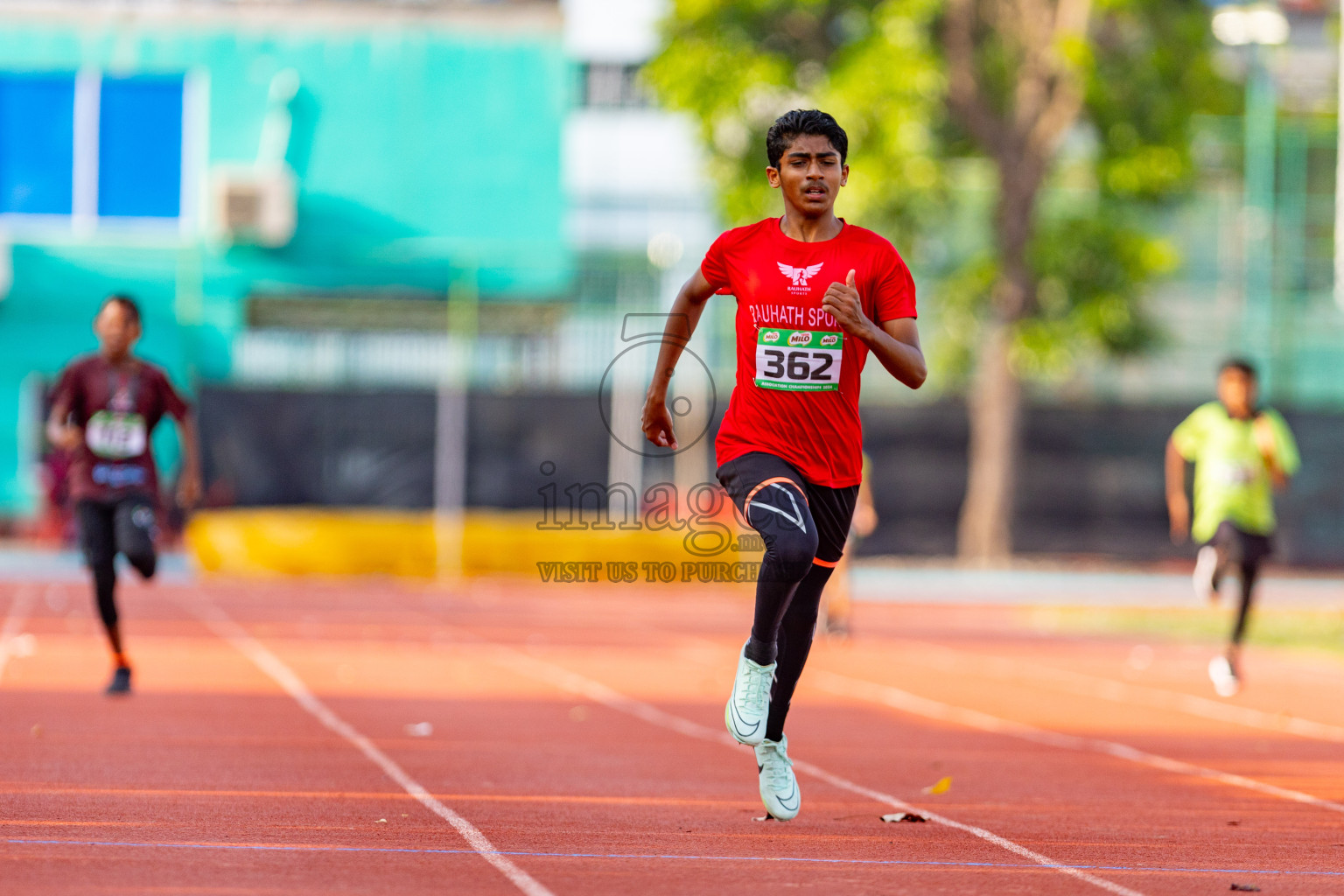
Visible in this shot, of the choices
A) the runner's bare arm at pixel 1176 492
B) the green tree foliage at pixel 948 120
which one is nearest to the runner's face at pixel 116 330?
the runner's bare arm at pixel 1176 492

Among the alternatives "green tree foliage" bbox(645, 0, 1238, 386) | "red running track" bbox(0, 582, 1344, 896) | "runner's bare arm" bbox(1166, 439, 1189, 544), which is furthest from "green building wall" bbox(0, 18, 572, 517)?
"runner's bare arm" bbox(1166, 439, 1189, 544)

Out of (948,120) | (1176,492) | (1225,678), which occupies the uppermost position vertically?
(948,120)

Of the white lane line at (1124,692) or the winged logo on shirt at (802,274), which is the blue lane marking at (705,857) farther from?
the white lane line at (1124,692)

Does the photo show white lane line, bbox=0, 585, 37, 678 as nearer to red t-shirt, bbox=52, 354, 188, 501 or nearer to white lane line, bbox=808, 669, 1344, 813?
red t-shirt, bbox=52, 354, 188, 501

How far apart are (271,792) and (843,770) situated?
2.52m

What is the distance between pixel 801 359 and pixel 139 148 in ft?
83.9

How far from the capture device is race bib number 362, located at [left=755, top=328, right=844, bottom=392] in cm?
665

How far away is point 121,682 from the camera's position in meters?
10.8

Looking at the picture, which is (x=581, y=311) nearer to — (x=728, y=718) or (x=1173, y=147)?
(x=1173, y=147)

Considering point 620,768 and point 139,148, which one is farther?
point 139,148

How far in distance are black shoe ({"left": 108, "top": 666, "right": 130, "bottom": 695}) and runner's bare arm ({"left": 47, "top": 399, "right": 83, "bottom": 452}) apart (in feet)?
4.12

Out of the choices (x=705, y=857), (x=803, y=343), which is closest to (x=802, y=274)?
(x=803, y=343)

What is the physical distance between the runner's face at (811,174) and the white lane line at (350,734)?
89.7 inches

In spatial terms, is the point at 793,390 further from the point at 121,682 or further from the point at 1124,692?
the point at 1124,692
